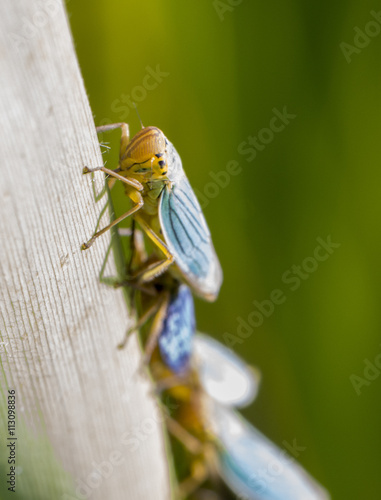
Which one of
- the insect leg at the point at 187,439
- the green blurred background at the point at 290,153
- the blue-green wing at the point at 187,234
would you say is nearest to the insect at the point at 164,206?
the blue-green wing at the point at 187,234

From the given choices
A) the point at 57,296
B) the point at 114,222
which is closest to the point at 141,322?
the point at 114,222

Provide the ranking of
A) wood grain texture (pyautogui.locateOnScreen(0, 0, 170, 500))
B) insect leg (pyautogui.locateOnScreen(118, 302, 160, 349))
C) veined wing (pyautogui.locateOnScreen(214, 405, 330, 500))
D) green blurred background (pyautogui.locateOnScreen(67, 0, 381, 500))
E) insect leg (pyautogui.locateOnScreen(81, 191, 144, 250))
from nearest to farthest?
wood grain texture (pyautogui.locateOnScreen(0, 0, 170, 500)), insect leg (pyautogui.locateOnScreen(81, 191, 144, 250)), insect leg (pyautogui.locateOnScreen(118, 302, 160, 349)), green blurred background (pyautogui.locateOnScreen(67, 0, 381, 500)), veined wing (pyautogui.locateOnScreen(214, 405, 330, 500))

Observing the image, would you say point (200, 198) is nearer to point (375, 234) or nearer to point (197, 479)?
point (375, 234)

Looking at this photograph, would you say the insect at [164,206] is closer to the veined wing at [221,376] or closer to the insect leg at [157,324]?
the insect leg at [157,324]

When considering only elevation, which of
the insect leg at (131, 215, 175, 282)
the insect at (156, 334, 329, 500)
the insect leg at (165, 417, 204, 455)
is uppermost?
the insect leg at (131, 215, 175, 282)

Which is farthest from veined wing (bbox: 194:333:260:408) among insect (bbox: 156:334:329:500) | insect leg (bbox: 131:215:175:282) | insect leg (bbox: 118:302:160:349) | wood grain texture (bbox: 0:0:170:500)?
wood grain texture (bbox: 0:0:170:500)

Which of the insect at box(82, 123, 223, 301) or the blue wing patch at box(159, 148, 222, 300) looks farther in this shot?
the blue wing patch at box(159, 148, 222, 300)

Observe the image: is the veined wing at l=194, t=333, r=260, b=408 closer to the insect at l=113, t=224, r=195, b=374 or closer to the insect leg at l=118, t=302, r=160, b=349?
the insect at l=113, t=224, r=195, b=374
